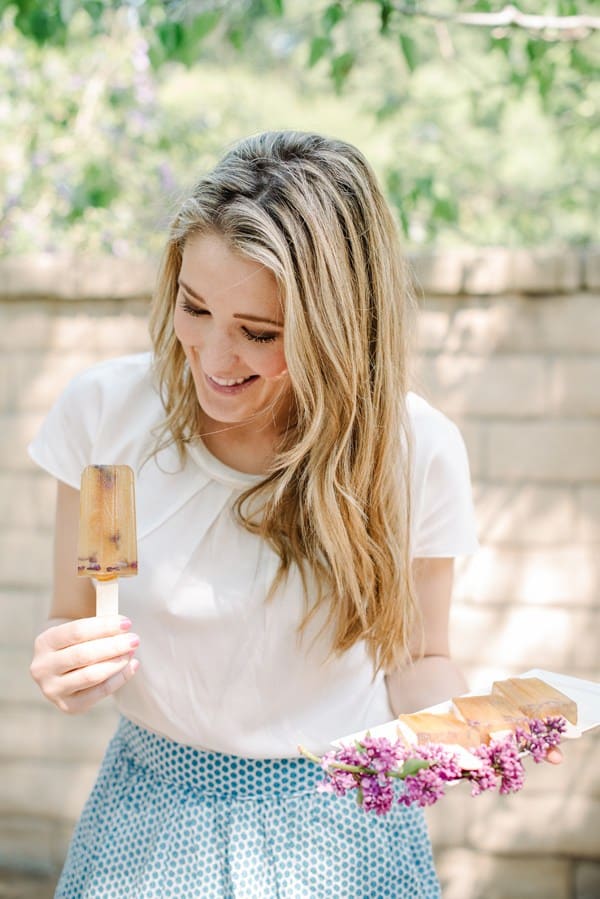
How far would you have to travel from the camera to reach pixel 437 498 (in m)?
1.71

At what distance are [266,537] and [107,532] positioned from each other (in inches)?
11.4

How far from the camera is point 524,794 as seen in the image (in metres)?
3.02

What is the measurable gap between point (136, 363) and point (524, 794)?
6.29 ft

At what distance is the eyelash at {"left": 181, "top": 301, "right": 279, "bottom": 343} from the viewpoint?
58.1 inches

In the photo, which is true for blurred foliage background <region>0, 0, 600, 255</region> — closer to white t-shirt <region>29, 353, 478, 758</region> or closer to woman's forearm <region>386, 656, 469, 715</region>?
white t-shirt <region>29, 353, 478, 758</region>

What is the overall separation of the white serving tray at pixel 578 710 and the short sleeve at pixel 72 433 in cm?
63

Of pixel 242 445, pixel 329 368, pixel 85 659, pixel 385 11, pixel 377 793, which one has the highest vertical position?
pixel 385 11

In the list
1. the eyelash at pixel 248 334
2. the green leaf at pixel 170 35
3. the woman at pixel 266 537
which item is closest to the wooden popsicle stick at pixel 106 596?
the woman at pixel 266 537

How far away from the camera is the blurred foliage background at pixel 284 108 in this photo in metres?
3.31

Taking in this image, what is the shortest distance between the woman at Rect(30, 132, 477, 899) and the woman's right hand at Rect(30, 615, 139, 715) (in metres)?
0.02

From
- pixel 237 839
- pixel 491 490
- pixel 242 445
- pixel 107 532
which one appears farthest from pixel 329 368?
pixel 491 490

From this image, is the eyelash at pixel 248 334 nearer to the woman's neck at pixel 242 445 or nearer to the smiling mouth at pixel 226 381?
the smiling mouth at pixel 226 381

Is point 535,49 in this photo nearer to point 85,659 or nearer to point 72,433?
point 72,433

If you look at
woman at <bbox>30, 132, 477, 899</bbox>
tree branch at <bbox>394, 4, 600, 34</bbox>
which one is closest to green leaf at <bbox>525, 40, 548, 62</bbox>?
tree branch at <bbox>394, 4, 600, 34</bbox>
